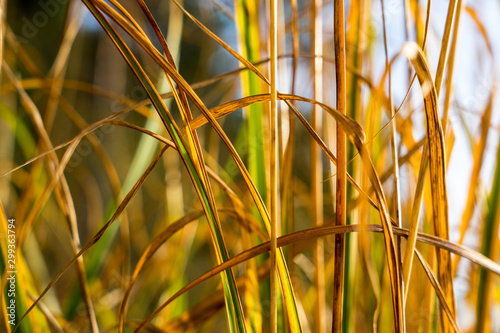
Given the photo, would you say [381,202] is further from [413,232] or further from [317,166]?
[317,166]

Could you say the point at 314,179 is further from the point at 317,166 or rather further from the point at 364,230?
the point at 364,230

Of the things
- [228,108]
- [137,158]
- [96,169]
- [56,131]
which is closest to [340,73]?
[228,108]

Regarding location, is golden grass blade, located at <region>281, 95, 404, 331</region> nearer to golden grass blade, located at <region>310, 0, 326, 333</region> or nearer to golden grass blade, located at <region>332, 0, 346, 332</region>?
golden grass blade, located at <region>332, 0, 346, 332</region>

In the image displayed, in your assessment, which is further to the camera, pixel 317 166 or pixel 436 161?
pixel 317 166

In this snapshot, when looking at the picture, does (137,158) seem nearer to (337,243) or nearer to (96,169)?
(337,243)

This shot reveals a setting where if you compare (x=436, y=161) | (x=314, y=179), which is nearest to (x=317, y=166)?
(x=314, y=179)

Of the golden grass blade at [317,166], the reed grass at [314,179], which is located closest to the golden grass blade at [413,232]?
the reed grass at [314,179]

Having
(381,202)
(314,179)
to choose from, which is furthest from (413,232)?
(314,179)

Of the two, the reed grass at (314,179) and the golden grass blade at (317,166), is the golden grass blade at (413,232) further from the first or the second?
the golden grass blade at (317,166)
